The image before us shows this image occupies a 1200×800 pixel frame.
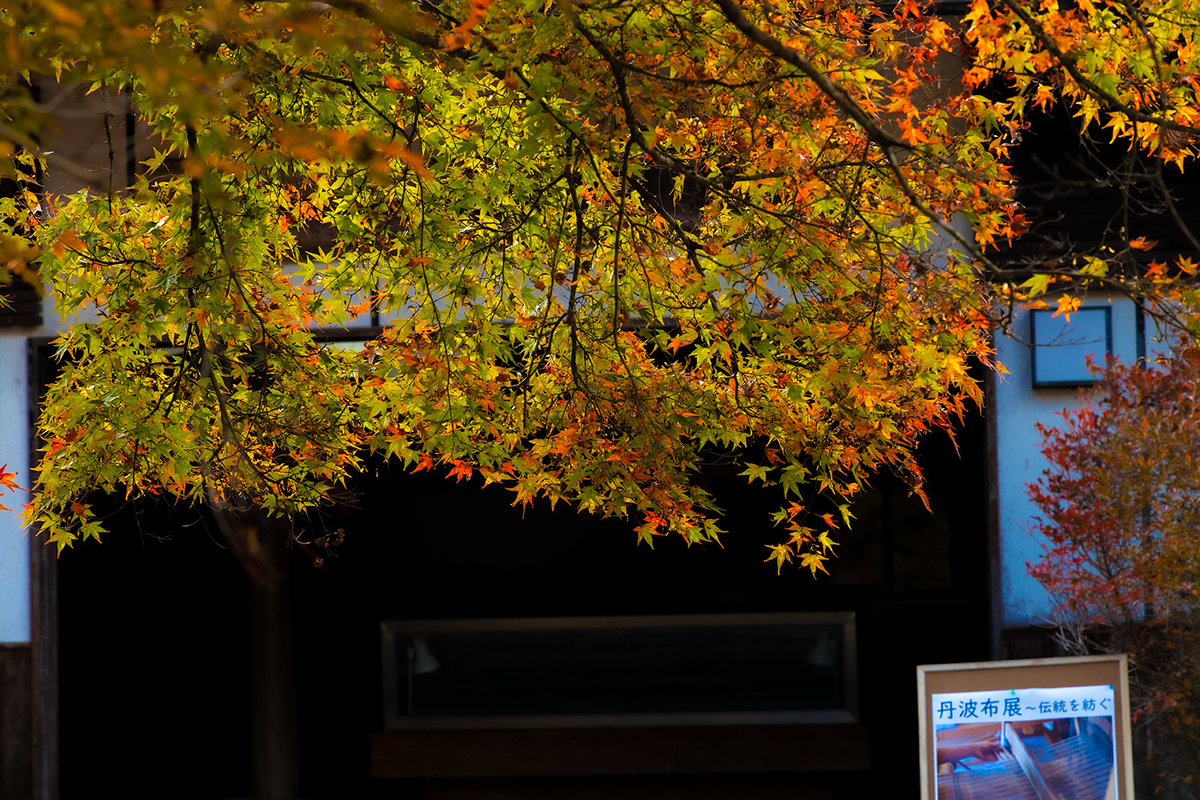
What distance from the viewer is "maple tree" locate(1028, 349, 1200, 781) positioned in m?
6.60

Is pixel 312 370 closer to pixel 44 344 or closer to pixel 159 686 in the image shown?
pixel 44 344

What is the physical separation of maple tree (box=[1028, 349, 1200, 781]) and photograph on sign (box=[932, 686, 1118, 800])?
7.72 ft

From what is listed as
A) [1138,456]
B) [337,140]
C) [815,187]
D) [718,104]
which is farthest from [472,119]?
[1138,456]

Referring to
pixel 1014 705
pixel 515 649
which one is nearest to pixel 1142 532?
pixel 1014 705

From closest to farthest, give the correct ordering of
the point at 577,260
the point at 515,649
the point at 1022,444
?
the point at 577,260 → the point at 1022,444 → the point at 515,649

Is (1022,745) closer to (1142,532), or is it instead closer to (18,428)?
(1142,532)

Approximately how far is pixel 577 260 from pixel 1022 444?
4.52m

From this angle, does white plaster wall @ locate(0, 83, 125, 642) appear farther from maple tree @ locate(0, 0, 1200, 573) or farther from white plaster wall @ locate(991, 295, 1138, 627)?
white plaster wall @ locate(991, 295, 1138, 627)

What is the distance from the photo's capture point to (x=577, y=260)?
4.62 metres

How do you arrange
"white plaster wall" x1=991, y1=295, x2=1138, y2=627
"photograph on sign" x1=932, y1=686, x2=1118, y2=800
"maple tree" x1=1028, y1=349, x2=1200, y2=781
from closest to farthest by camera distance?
"photograph on sign" x1=932, y1=686, x2=1118, y2=800 < "maple tree" x1=1028, y1=349, x2=1200, y2=781 < "white plaster wall" x1=991, y1=295, x2=1138, y2=627

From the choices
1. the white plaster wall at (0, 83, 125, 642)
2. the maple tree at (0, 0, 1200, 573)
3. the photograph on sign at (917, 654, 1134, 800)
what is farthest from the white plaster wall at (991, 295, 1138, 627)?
the white plaster wall at (0, 83, 125, 642)

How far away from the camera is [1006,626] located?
7.69 m

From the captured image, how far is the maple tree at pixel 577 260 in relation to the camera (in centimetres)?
413

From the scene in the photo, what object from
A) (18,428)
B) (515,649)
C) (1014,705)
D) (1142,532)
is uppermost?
(18,428)
